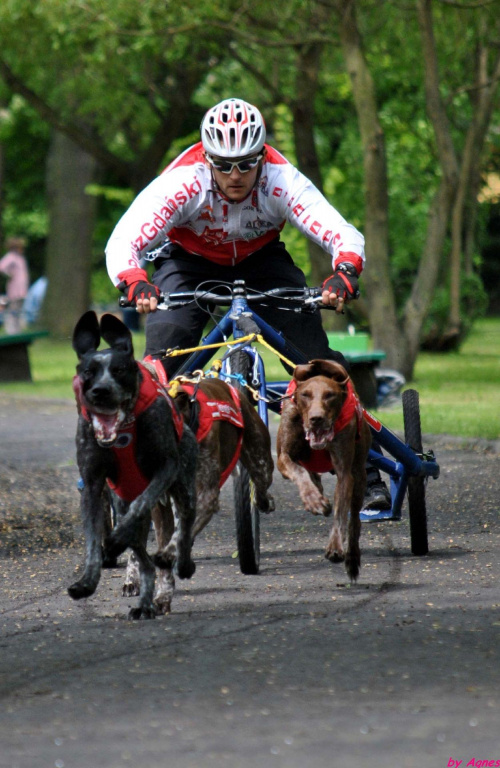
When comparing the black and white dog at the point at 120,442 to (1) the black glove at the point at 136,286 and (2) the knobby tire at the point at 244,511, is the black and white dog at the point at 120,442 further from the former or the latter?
(1) the black glove at the point at 136,286

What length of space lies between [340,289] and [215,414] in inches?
37.5

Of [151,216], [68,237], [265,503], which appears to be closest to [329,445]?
[265,503]

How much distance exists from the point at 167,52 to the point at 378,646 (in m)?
19.8

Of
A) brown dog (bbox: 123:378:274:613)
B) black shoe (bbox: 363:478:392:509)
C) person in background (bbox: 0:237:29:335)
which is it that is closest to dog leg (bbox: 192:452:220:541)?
brown dog (bbox: 123:378:274:613)

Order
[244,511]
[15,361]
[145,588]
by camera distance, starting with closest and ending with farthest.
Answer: [145,588]
[244,511]
[15,361]

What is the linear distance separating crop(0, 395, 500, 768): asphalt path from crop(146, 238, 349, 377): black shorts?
1.12m

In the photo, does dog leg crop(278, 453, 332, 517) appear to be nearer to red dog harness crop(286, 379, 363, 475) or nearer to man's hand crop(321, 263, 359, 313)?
red dog harness crop(286, 379, 363, 475)

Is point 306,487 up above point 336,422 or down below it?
below

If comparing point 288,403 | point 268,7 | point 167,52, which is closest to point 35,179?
point 167,52

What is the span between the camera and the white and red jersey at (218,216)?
22.8 ft

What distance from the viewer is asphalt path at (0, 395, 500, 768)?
4.02m

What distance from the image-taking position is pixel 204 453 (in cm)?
613

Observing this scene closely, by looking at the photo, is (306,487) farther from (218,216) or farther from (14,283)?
(14,283)

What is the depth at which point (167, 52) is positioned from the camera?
23812 millimetres
